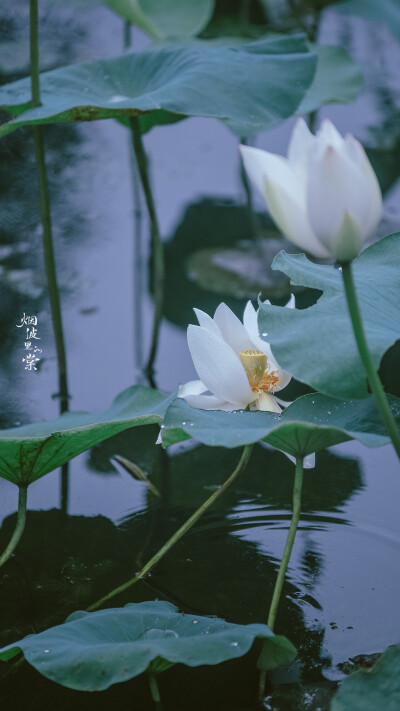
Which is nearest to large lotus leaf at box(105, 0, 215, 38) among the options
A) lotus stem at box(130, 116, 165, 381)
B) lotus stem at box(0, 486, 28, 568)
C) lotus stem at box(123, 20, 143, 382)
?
lotus stem at box(123, 20, 143, 382)

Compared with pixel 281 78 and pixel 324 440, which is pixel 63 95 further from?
pixel 324 440

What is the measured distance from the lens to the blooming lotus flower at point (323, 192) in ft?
1.96

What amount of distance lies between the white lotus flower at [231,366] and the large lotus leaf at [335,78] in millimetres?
1129

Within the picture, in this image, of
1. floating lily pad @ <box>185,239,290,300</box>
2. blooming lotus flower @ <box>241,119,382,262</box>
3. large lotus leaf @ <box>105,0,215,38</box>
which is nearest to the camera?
blooming lotus flower @ <box>241,119,382,262</box>

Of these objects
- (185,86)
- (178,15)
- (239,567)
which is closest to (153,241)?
(185,86)

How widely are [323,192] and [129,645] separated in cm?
37

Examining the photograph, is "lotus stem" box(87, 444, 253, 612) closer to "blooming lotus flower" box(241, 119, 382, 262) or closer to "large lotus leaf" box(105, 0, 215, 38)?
"blooming lotus flower" box(241, 119, 382, 262)

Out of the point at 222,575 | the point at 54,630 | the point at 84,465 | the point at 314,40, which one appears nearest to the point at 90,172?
the point at 314,40

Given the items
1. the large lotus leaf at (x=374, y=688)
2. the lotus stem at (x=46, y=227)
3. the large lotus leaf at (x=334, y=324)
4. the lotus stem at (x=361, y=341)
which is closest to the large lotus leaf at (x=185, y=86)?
the lotus stem at (x=46, y=227)

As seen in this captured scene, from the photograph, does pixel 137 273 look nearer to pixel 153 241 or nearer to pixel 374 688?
pixel 153 241

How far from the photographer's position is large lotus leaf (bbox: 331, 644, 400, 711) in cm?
66

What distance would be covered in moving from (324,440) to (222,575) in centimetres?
28

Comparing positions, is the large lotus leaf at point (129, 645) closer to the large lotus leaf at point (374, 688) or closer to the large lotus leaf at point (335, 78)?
the large lotus leaf at point (374, 688)

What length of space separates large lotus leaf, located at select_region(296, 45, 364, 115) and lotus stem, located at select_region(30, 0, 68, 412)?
0.76m
